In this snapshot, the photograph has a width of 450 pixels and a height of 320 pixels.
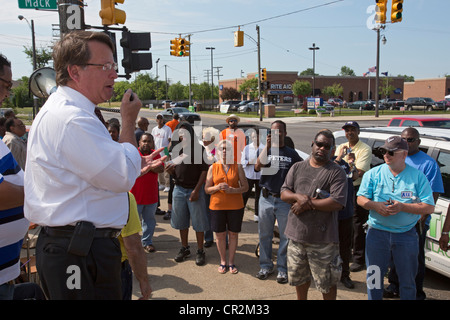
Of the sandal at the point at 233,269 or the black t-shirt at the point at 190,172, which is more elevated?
the black t-shirt at the point at 190,172

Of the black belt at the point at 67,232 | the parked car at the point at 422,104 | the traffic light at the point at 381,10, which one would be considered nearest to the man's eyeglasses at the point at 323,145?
the black belt at the point at 67,232

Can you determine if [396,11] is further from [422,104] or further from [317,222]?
[422,104]

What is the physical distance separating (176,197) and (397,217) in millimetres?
3206

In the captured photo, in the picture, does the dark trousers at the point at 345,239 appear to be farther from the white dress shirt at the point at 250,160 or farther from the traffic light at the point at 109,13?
the traffic light at the point at 109,13

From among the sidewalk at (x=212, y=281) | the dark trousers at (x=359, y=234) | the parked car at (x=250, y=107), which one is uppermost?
the parked car at (x=250, y=107)

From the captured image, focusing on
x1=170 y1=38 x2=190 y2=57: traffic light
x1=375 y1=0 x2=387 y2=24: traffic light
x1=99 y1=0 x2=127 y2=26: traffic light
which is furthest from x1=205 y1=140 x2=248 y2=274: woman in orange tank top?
x1=170 y1=38 x2=190 y2=57: traffic light

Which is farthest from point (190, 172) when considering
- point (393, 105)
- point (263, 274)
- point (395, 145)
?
point (393, 105)

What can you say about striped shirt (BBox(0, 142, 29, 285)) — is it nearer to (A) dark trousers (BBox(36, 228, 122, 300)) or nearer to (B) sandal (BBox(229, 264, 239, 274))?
(A) dark trousers (BBox(36, 228, 122, 300))

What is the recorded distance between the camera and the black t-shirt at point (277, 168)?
196 inches

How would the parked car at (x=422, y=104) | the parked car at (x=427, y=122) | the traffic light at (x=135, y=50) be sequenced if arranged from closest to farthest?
the traffic light at (x=135, y=50)
the parked car at (x=427, y=122)
the parked car at (x=422, y=104)

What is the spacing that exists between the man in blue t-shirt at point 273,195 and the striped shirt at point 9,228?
3.38 m

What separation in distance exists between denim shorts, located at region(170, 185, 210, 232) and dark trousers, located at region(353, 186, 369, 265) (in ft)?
7.25

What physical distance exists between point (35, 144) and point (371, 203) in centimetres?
318

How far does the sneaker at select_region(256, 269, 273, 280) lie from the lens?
4.87 metres
